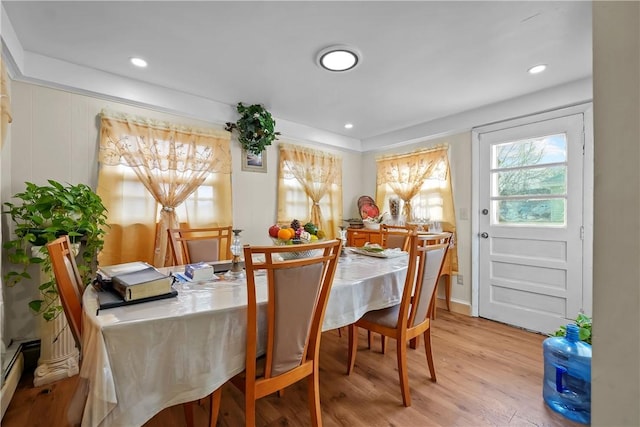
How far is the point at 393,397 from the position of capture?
1.76m

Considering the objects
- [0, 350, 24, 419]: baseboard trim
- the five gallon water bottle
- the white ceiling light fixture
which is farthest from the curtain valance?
the five gallon water bottle

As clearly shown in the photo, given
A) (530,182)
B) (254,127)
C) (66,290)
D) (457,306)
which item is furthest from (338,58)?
(457,306)

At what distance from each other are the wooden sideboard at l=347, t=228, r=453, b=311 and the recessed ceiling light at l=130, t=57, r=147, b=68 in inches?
106

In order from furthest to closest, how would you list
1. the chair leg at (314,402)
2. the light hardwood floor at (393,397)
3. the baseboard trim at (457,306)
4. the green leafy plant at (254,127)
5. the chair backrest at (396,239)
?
the baseboard trim at (457,306)
the green leafy plant at (254,127)
the chair backrest at (396,239)
the light hardwood floor at (393,397)
the chair leg at (314,402)

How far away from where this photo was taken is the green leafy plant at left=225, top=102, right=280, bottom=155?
9.97 feet

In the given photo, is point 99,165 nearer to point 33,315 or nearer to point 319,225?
point 33,315

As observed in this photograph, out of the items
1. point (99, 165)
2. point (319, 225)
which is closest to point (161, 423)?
point (99, 165)

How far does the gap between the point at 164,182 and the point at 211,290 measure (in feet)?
5.63

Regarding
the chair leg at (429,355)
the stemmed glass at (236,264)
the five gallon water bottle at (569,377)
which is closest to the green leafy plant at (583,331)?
the five gallon water bottle at (569,377)

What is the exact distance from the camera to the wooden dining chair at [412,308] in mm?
1637

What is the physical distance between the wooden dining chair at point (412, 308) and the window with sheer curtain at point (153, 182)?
1943 millimetres

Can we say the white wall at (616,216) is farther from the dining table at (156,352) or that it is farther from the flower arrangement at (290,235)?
the flower arrangement at (290,235)

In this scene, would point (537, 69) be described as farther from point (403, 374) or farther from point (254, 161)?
point (254, 161)

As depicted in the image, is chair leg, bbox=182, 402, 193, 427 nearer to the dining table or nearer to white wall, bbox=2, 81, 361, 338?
the dining table
